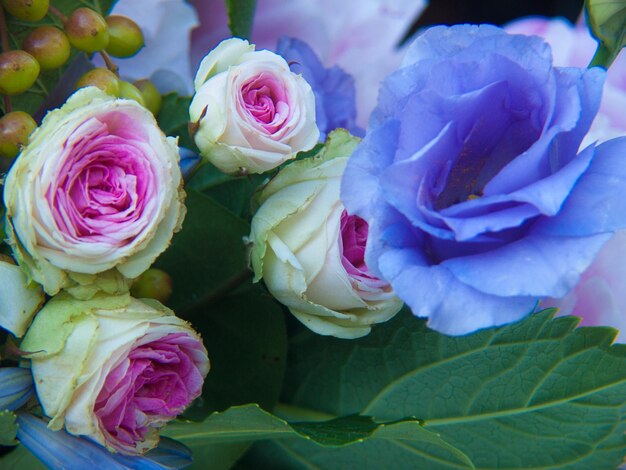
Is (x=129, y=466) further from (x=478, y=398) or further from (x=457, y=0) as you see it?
(x=457, y=0)

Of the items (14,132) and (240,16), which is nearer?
(14,132)

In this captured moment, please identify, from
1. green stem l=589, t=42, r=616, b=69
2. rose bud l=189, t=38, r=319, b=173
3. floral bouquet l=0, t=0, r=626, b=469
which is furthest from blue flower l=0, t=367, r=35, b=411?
green stem l=589, t=42, r=616, b=69

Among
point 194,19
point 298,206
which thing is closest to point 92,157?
point 298,206

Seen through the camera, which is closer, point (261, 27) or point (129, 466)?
point (129, 466)

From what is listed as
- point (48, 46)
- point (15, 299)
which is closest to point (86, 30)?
point (48, 46)

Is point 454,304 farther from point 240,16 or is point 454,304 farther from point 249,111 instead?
point 240,16

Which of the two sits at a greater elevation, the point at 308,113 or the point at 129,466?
the point at 308,113

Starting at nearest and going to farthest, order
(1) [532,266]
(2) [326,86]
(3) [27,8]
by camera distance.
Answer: (1) [532,266], (3) [27,8], (2) [326,86]
